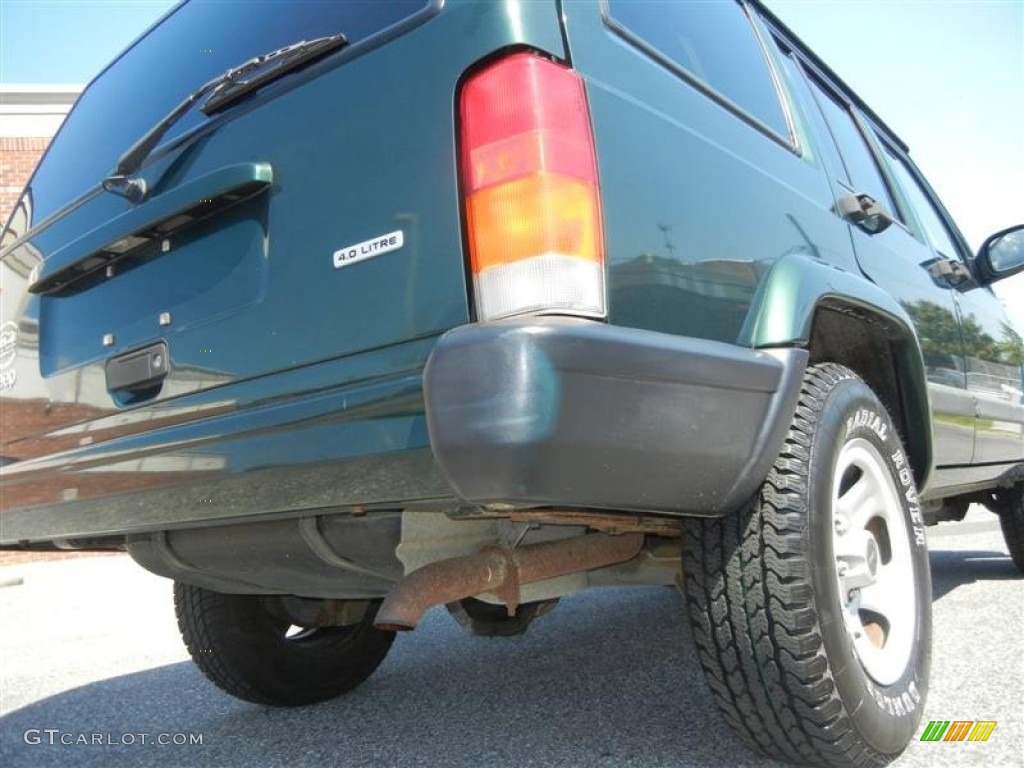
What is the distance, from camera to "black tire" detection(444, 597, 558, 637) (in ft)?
7.43

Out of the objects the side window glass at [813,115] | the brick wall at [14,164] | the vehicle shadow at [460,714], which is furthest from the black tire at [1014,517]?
the brick wall at [14,164]

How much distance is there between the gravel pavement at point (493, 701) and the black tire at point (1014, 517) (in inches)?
6.6

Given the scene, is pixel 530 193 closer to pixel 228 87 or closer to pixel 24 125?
pixel 228 87

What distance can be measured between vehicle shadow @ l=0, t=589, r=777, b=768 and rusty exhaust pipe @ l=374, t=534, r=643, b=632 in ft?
1.54

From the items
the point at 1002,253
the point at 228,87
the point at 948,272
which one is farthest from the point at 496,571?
the point at 1002,253

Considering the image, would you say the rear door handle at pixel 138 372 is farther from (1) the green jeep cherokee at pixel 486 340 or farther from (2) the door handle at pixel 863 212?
(2) the door handle at pixel 863 212

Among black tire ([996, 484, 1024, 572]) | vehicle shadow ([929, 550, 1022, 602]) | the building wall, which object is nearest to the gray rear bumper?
vehicle shadow ([929, 550, 1022, 602])

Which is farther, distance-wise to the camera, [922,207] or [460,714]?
[922,207]

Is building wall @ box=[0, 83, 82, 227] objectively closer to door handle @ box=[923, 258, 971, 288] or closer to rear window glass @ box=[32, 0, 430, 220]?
rear window glass @ box=[32, 0, 430, 220]

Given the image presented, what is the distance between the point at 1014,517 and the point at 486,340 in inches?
158

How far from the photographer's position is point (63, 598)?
21.3 ft

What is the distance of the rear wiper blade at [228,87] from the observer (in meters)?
1.66

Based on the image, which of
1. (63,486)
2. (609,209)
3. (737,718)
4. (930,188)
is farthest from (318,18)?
(930,188)

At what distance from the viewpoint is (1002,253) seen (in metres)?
3.44
